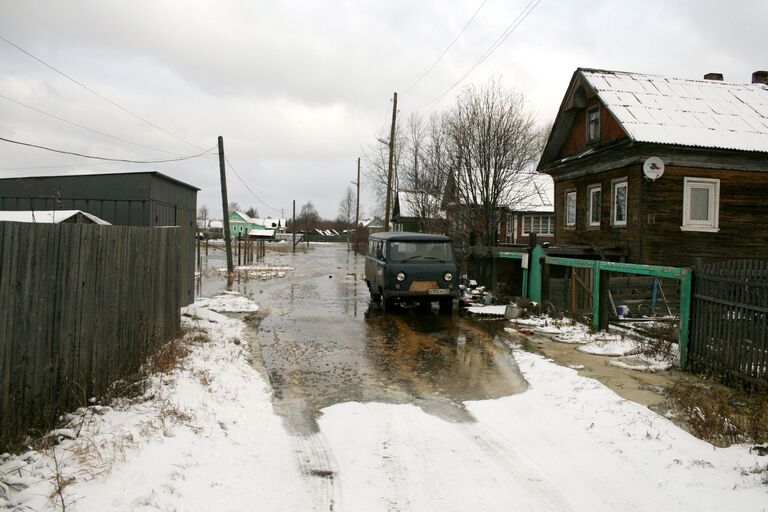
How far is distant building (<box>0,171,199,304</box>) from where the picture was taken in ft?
44.9

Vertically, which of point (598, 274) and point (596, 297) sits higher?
point (598, 274)

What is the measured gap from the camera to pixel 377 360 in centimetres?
841

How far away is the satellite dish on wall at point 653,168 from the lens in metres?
16.3

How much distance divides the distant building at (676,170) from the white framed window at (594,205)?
0.14 metres

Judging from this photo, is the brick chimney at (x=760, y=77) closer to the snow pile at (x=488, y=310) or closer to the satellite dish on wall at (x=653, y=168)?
the satellite dish on wall at (x=653, y=168)

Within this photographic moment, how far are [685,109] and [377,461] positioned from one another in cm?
1800

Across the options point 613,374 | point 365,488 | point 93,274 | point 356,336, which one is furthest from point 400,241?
point 365,488

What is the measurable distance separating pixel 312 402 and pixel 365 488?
2324mm

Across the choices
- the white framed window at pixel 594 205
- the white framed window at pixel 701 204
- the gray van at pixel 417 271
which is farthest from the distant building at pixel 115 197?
the white framed window at pixel 701 204

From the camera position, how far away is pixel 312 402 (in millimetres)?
6254

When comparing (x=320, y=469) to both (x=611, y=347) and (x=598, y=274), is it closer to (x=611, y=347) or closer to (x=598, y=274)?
(x=611, y=347)

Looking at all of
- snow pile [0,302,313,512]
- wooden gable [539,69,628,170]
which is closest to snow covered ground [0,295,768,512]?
snow pile [0,302,313,512]

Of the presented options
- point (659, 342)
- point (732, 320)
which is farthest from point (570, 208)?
point (732, 320)

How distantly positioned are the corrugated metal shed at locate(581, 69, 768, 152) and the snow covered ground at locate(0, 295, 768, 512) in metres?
13.1
